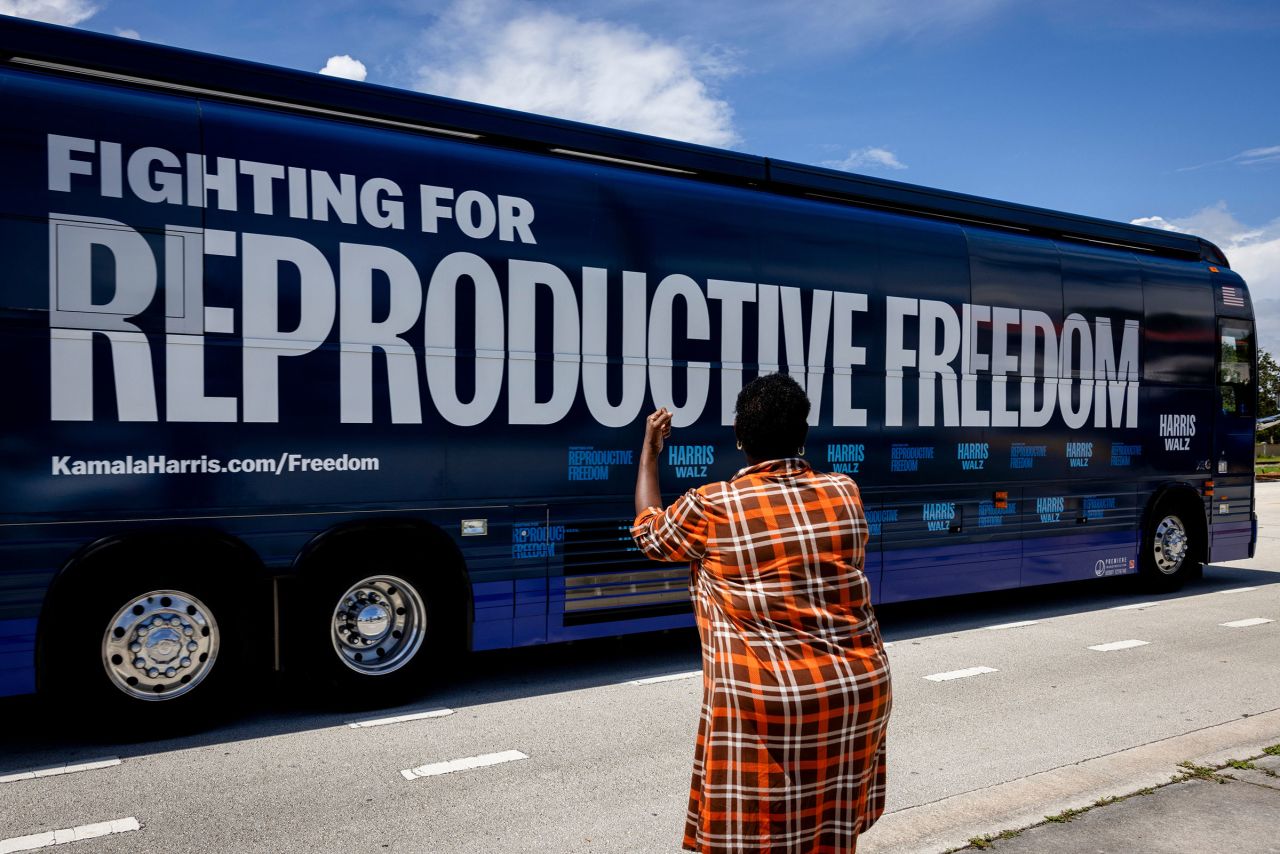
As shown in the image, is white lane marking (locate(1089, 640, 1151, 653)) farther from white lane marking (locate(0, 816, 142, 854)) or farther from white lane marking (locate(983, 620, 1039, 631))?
white lane marking (locate(0, 816, 142, 854))

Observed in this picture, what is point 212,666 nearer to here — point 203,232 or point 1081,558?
point 203,232

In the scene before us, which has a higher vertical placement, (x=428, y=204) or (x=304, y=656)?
(x=428, y=204)

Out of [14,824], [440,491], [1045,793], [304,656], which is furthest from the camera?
[440,491]

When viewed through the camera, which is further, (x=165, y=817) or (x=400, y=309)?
(x=400, y=309)

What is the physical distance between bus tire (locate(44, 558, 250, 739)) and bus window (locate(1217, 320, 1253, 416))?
1060cm

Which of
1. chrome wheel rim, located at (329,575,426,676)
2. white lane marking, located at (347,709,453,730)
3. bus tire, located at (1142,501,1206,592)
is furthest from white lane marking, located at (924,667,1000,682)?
bus tire, located at (1142,501,1206,592)

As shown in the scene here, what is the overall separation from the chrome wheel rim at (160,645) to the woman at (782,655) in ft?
13.4

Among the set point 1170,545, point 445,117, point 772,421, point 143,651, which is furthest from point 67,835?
point 1170,545

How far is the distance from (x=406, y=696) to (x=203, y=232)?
2956 millimetres

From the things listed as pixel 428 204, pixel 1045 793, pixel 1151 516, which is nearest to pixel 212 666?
pixel 428 204

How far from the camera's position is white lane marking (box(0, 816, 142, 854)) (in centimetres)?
439

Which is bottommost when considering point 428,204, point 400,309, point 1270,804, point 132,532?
point 1270,804

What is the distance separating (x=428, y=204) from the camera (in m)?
6.69

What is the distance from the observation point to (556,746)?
588 centimetres
